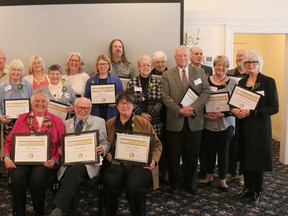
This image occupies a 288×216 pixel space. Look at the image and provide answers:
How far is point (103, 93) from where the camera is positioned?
362 cm

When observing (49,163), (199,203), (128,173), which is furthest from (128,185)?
(199,203)

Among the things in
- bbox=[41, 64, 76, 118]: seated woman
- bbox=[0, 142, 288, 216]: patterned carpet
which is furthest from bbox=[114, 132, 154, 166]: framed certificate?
bbox=[41, 64, 76, 118]: seated woman

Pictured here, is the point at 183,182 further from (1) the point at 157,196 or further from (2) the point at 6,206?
(2) the point at 6,206

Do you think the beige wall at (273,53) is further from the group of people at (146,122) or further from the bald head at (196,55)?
the bald head at (196,55)

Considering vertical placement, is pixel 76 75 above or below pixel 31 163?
above

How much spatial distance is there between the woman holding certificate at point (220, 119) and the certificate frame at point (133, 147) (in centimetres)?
112

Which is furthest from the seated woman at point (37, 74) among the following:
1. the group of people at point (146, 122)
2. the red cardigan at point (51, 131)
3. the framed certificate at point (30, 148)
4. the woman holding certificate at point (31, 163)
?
the framed certificate at point (30, 148)

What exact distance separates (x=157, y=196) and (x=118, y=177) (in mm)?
1000

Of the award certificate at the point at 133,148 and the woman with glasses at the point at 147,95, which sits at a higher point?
the woman with glasses at the point at 147,95

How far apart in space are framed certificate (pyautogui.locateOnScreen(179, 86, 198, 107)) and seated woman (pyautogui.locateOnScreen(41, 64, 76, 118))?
128cm

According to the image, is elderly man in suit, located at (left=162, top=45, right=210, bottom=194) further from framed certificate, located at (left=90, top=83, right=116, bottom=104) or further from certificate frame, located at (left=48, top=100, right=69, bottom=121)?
certificate frame, located at (left=48, top=100, right=69, bottom=121)

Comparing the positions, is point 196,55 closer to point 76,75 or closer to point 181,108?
point 181,108

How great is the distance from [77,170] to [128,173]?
0.45m

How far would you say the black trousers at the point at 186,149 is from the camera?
11.6ft
